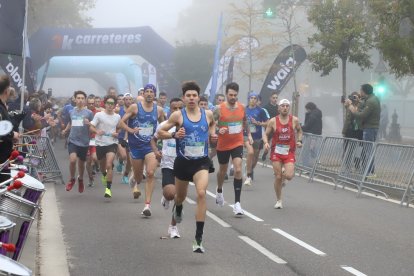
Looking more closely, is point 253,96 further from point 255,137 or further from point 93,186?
point 93,186

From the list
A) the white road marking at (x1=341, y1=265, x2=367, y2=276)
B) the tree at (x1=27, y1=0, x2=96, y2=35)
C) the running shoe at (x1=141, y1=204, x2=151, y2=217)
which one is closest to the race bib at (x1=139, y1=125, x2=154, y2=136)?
the running shoe at (x1=141, y1=204, x2=151, y2=217)

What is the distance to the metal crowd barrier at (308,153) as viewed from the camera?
18933mm

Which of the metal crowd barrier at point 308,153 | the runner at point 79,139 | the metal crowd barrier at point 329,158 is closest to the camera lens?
the runner at point 79,139

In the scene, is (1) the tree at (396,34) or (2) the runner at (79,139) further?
(1) the tree at (396,34)

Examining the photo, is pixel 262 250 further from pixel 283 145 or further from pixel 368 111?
pixel 368 111

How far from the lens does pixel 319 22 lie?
25594mm

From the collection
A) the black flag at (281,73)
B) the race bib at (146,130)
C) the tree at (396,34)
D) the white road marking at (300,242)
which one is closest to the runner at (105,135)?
the race bib at (146,130)

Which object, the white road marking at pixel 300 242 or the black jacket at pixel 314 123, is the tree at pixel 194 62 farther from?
the white road marking at pixel 300 242

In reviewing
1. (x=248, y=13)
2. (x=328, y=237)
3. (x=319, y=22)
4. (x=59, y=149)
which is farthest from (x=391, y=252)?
(x=248, y=13)

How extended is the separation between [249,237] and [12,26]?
6.32m

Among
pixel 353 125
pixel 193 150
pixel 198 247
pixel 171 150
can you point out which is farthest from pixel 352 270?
pixel 353 125

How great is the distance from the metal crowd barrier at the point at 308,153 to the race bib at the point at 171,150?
737 centimetres

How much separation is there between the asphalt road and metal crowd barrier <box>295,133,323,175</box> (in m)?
3.83

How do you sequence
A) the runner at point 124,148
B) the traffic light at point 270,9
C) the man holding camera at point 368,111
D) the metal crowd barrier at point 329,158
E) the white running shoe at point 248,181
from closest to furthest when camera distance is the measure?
the runner at point 124,148 → the white running shoe at point 248,181 → the man holding camera at point 368,111 → the metal crowd barrier at point 329,158 → the traffic light at point 270,9
